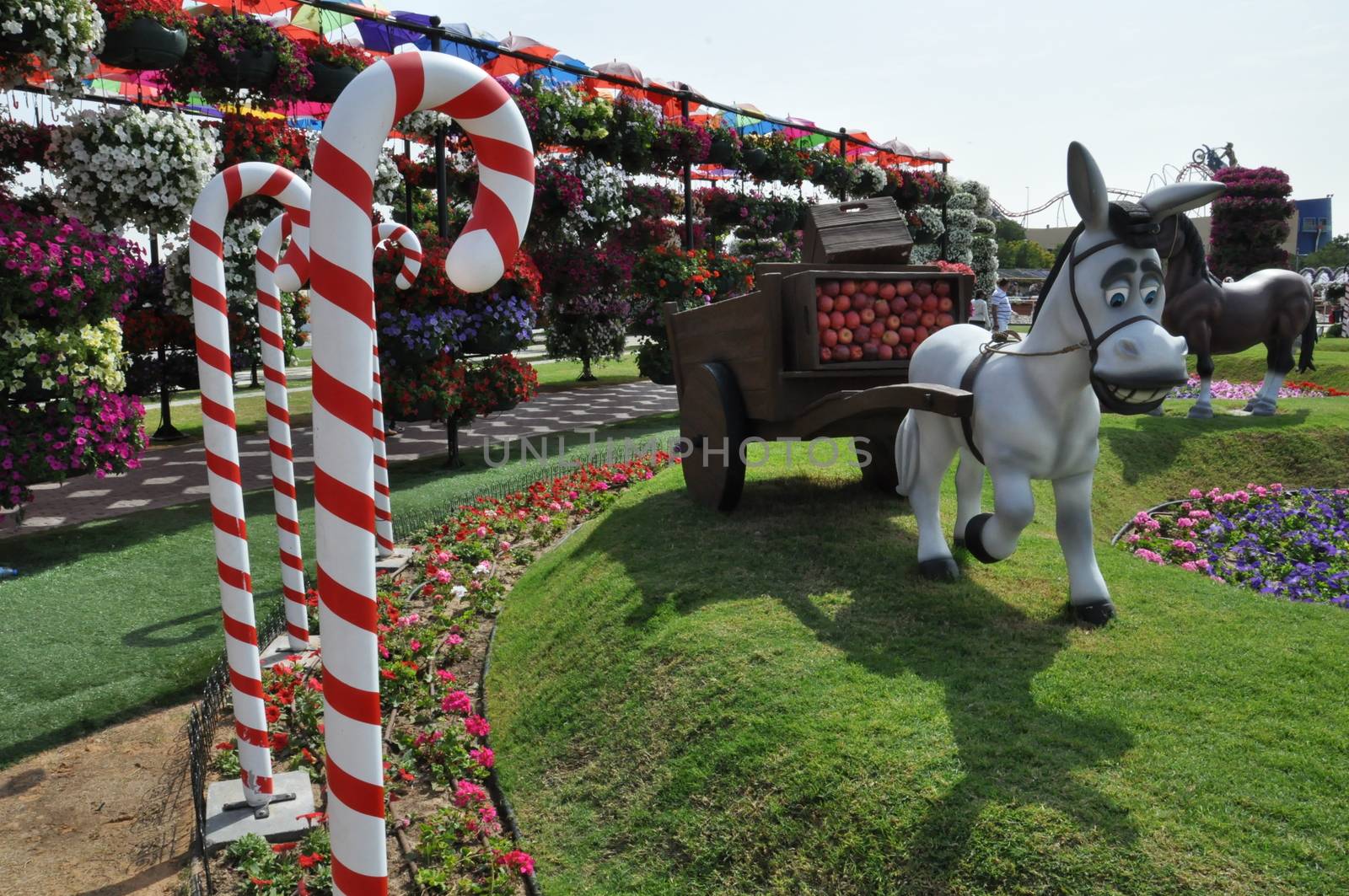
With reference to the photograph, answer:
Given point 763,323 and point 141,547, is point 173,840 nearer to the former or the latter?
point 763,323

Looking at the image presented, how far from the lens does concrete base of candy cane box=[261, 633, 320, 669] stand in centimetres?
537

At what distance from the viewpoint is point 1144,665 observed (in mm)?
3717

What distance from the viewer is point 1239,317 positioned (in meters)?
9.35

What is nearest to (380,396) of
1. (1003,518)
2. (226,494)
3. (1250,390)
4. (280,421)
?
(280,421)

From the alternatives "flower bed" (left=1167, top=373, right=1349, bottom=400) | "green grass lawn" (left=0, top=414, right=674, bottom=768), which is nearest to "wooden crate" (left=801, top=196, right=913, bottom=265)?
"green grass lawn" (left=0, top=414, right=674, bottom=768)

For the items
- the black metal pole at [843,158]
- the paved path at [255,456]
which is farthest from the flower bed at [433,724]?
the black metal pole at [843,158]

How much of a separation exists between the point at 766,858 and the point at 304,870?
177 cm

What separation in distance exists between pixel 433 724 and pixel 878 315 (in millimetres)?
3305

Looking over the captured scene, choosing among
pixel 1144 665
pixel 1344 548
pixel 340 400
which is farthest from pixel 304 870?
pixel 1344 548

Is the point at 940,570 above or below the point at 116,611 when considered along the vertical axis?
above

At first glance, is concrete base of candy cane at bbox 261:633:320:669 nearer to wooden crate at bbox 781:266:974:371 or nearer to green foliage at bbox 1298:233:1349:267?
wooden crate at bbox 781:266:974:371

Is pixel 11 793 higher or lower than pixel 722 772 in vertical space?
lower

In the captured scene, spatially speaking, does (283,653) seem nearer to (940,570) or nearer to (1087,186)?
(940,570)

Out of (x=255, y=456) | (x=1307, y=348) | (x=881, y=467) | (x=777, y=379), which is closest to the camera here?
(x=777, y=379)
